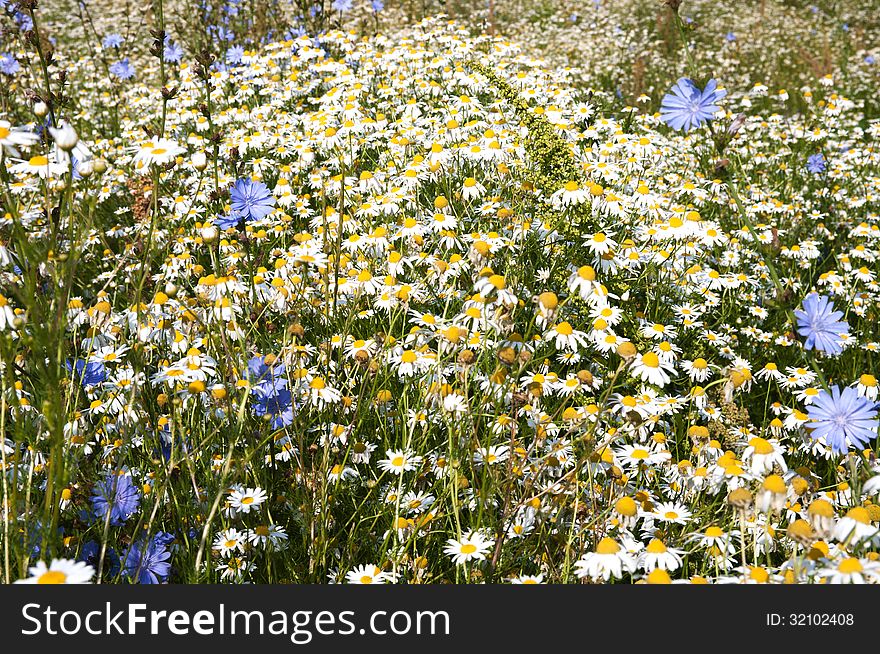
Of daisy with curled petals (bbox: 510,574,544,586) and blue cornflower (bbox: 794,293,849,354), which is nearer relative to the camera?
daisy with curled petals (bbox: 510,574,544,586)

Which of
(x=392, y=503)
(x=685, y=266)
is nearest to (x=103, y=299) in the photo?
(x=392, y=503)

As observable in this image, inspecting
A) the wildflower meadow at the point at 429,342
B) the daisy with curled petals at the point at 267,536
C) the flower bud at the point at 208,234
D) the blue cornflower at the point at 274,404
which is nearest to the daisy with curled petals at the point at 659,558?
the wildflower meadow at the point at 429,342

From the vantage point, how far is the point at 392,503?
1.95m

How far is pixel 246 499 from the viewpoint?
1841 mm

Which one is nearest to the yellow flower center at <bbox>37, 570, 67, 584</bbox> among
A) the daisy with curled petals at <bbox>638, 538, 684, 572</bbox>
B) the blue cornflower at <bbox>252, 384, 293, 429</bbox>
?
the blue cornflower at <bbox>252, 384, 293, 429</bbox>

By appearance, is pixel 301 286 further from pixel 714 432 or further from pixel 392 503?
pixel 714 432

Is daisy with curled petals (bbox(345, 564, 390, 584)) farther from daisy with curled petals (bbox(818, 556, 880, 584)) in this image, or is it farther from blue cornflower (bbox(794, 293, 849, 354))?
blue cornflower (bbox(794, 293, 849, 354))

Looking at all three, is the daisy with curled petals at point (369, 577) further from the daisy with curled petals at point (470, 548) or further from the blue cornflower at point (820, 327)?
the blue cornflower at point (820, 327)

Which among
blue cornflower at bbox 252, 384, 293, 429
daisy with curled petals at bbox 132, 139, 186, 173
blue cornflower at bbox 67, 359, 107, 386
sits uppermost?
daisy with curled petals at bbox 132, 139, 186, 173

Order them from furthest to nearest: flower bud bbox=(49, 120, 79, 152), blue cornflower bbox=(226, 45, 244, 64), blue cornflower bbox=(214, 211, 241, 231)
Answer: blue cornflower bbox=(226, 45, 244, 64), blue cornflower bbox=(214, 211, 241, 231), flower bud bbox=(49, 120, 79, 152)

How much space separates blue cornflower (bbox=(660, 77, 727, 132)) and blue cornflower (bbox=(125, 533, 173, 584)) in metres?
1.74

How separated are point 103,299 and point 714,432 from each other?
204 centimetres

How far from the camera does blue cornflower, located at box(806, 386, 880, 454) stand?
69.1 inches

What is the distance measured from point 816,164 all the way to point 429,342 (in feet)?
11.2
